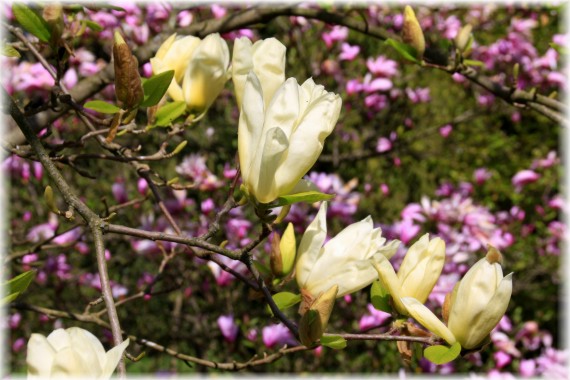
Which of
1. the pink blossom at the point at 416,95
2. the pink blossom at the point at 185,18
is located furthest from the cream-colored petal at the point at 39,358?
the pink blossom at the point at 416,95

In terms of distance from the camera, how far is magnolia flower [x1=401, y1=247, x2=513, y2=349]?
66 centimetres

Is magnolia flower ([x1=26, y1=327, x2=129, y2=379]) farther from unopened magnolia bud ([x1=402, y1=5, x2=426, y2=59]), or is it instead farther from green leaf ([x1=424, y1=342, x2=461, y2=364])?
unopened magnolia bud ([x1=402, y1=5, x2=426, y2=59])

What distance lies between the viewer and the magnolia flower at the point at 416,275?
739mm

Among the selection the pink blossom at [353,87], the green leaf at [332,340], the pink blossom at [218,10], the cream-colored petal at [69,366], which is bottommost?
the pink blossom at [353,87]

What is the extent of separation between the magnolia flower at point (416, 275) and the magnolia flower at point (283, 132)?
178 mm

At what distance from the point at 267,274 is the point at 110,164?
223 centimetres

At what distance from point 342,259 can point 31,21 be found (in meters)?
0.53

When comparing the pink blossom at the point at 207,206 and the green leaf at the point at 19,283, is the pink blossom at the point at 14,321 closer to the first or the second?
the pink blossom at the point at 207,206

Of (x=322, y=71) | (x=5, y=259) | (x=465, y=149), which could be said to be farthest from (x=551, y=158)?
(x=5, y=259)

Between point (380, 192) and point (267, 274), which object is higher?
point (267, 274)

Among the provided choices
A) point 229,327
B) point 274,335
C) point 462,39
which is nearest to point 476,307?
point 462,39

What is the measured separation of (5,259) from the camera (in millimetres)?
1225

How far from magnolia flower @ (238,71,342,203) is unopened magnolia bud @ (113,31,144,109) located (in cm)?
17

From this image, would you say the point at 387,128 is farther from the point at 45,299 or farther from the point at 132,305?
the point at 45,299
